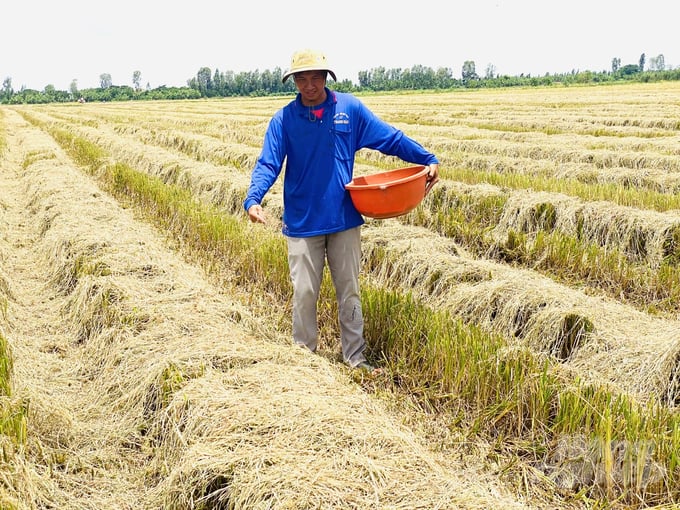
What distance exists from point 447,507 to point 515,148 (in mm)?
10696

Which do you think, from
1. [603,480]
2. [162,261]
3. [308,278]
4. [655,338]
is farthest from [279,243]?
[603,480]

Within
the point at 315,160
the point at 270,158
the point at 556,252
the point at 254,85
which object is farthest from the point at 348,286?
the point at 254,85

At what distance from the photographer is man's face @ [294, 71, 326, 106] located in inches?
130

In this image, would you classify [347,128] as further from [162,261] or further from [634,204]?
[634,204]

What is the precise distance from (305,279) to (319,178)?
0.63m

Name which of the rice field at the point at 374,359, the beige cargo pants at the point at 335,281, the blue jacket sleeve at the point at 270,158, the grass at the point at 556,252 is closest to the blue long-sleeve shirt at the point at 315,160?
the blue jacket sleeve at the point at 270,158

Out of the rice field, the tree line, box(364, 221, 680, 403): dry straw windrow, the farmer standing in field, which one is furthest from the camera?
the tree line

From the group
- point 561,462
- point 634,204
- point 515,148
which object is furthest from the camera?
point 515,148

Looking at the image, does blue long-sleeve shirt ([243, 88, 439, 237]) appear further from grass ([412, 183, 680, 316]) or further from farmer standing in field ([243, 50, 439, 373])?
grass ([412, 183, 680, 316])

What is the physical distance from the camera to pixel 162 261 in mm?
5328

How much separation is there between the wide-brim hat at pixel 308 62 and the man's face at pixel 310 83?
0.22ft

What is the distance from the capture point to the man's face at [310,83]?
10.8ft

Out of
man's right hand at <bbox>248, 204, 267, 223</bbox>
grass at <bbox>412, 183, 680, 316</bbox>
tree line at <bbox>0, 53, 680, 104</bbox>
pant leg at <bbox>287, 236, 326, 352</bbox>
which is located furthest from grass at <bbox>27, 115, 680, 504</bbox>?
tree line at <bbox>0, 53, 680, 104</bbox>

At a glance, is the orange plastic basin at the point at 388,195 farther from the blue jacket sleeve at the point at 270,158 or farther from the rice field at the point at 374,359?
the rice field at the point at 374,359
